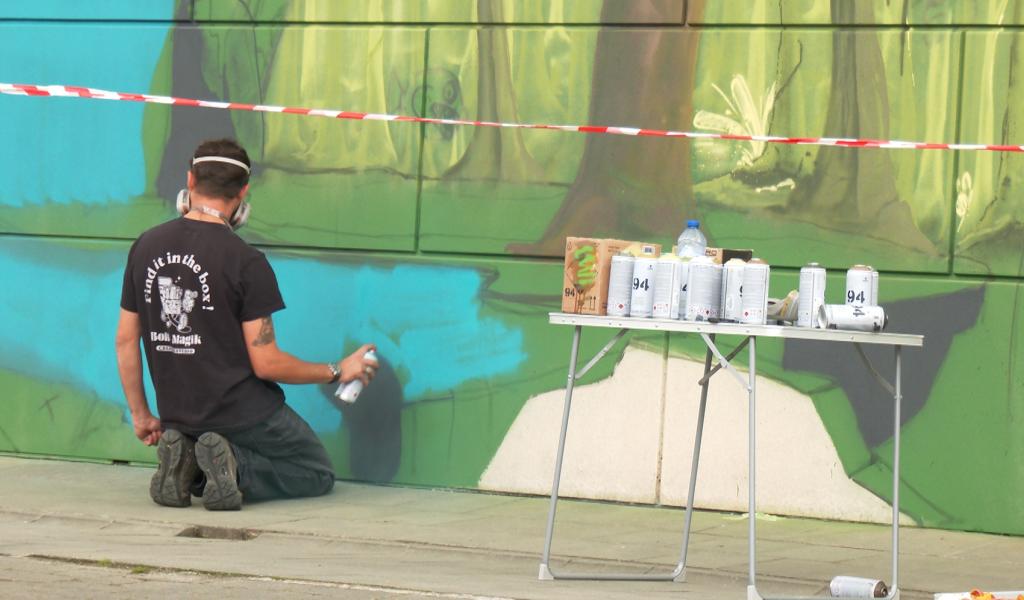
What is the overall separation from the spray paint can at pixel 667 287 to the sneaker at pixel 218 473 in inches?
92.6

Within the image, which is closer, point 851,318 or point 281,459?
point 851,318

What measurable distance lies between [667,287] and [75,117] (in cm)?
422

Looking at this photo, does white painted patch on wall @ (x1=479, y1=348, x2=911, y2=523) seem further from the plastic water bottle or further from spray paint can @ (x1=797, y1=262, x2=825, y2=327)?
spray paint can @ (x1=797, y1=262, x2=825, y2=327)

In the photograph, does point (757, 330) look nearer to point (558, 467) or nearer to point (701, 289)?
point (701, 289)

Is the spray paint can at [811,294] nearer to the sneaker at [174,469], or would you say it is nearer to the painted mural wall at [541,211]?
the painted mural wall at [541,211]

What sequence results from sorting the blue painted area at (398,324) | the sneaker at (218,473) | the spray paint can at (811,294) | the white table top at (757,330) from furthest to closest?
the blue painted area at (398,324)
the sneaker at (218,473)
the spray paint can at (811,294)
the white table top at (757,330)

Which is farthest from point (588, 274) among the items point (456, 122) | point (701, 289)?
point (456, 122)

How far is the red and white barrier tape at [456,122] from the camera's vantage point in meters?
7.35

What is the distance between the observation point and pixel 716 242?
25.4ft

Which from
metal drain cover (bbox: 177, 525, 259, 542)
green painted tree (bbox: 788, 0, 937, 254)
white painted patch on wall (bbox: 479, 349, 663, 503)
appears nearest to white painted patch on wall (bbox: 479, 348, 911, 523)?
white painted patch on wall (bbox: 479, 349, 663, 503)

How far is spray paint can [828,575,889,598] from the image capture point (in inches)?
223

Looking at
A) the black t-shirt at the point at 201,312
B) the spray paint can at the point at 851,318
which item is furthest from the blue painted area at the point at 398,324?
the spray paint can at the point at 851,318

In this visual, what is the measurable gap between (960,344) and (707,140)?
145 centimetres

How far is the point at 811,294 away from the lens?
18.4ft
